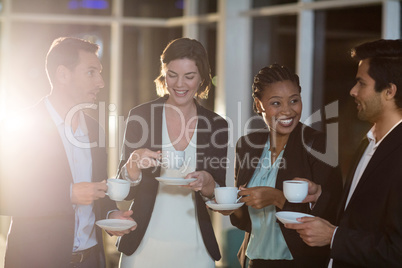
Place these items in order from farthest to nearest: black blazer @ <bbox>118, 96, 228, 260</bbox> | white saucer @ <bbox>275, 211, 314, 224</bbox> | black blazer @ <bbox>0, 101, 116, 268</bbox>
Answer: black blazer @ <bbox>118, 96, 228, 260</bbox> < black blazer @ <bbox>0, 101, 116, 268</bbox> < white saucer @ <bbox>275, 211, 314, 224</bbox>

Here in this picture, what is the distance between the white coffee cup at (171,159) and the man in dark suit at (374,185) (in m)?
0.49

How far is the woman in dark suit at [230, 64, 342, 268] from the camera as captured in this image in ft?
6.18

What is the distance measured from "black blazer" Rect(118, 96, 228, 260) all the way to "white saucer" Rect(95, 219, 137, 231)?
5.0 inches

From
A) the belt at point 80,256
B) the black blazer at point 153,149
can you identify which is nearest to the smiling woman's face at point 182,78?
the black blazer at point 153,149

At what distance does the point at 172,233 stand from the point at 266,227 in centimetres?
39

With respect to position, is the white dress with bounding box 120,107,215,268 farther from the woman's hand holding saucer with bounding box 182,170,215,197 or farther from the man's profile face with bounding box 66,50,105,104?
the man's profile face with bounding box 66,50,105,104

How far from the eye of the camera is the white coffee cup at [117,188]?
180cm

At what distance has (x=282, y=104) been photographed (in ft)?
6.19

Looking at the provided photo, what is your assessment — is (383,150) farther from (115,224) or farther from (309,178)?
(115,224)

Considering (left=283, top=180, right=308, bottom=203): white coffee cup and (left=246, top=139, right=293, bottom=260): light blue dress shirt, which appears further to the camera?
(left=246, top=139, right=293, bottom=260): light blue dress shirt

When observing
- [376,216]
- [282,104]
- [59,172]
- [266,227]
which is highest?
[282,104]

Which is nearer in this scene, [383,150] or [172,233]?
[383,150]

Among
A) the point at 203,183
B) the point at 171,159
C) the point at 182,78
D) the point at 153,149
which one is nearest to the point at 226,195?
the point at 203,183

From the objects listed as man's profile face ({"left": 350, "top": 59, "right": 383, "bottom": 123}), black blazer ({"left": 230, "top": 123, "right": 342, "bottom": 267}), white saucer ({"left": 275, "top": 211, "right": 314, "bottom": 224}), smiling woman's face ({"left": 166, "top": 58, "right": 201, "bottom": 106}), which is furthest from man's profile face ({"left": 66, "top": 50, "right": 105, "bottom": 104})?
man's profile face ({"left": 350, "top": 59, "right": 383, "bottom": 123})
